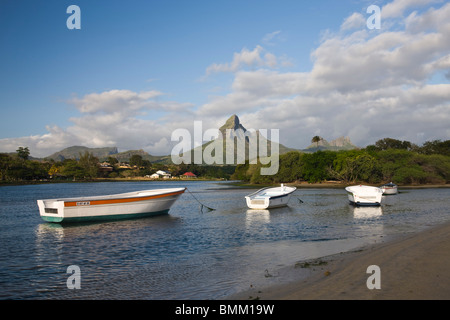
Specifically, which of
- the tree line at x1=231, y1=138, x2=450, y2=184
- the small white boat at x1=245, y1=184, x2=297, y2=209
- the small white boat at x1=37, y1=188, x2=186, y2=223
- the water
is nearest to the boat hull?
the small white boat at x1=245, y1=184, x2=297, y2=209

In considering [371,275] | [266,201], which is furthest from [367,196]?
[371,275]

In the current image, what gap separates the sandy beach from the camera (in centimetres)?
881

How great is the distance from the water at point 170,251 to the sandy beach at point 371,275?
3.90 ft

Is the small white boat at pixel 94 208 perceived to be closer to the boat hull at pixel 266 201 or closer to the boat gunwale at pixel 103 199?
the boat gunwale at pixel 103 199

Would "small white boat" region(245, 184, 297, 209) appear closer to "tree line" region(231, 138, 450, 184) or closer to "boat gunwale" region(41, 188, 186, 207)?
"boat gunwale" region(41, 188, 186, 207)

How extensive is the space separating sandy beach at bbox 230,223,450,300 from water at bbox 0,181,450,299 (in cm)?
119

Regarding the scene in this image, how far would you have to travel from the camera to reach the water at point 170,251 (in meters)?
11.1

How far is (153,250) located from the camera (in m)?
17.6

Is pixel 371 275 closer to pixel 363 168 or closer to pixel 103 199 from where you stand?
pixel 103 199

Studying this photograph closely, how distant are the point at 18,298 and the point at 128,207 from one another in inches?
775

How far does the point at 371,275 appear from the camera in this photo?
35.0 ft

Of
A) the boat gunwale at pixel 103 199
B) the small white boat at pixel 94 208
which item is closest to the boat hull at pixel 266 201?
the boat gunwale at pixel 103 199

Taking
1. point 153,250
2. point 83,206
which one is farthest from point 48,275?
point 83,206

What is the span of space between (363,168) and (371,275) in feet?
312
